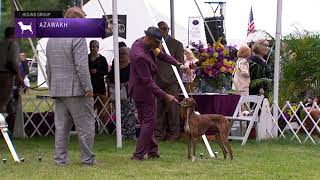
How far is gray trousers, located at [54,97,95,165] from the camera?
788 centimetres

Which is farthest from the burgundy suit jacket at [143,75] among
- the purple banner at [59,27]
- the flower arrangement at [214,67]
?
the flower arrangement at [214,67]

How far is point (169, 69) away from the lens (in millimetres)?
10680

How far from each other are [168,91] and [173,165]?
105 inches

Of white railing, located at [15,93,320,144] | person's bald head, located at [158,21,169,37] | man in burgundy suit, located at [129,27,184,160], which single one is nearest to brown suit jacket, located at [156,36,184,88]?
person's bald head, located at [158,21,169,37]

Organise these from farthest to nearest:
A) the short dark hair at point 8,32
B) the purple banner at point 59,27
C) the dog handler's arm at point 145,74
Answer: the short dark hair at point 8,32 < the dog handler's arm at point 145,74 < the purple banner at point 59,27

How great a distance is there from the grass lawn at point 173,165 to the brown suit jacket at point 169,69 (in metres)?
0.99

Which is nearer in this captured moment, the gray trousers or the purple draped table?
the gray trousers

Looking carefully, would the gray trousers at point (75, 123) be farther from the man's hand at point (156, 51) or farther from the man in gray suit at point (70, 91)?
the man's hand at point (156, 51)

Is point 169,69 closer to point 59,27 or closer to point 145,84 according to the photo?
point 145,84

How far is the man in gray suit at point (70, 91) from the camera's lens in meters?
7.77

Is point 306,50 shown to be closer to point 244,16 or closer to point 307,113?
point 307,113

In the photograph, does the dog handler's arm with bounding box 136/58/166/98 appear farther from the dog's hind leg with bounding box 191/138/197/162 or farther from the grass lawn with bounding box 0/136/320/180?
the grass lawn with bounding box 0/136/320/180

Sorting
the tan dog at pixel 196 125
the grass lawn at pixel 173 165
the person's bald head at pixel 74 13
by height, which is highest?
the person's bald head at pixel 74 13

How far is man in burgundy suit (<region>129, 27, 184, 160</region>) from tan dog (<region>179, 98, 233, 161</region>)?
0.75 feet
